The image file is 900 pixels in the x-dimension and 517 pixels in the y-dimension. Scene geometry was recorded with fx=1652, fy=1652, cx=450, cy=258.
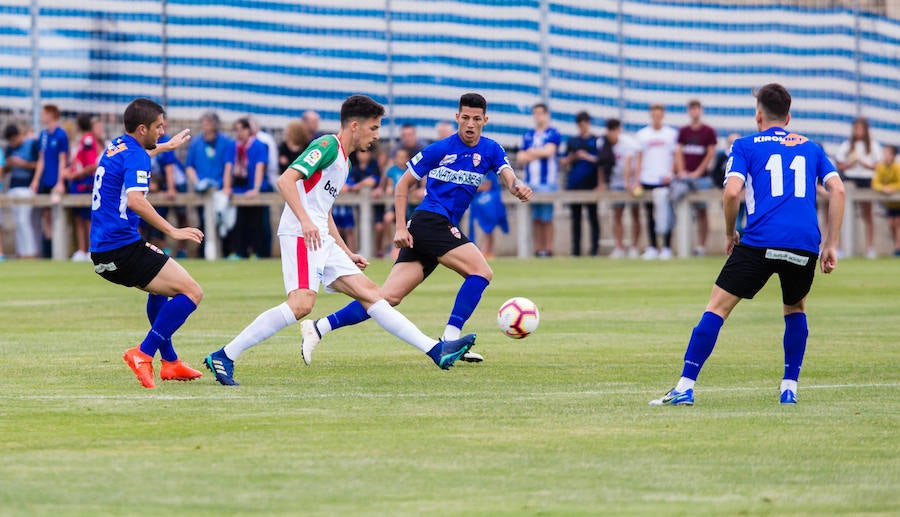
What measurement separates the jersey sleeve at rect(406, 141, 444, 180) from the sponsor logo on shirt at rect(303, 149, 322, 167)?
1.99m

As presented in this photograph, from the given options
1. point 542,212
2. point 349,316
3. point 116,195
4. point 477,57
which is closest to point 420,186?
point 542,212

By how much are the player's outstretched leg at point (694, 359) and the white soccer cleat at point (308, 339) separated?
119 inches

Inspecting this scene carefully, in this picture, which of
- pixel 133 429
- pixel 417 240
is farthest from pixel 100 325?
pixel 133 429

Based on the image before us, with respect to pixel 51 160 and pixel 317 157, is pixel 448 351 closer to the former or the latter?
pixel 317 157

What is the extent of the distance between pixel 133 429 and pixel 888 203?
789 inches

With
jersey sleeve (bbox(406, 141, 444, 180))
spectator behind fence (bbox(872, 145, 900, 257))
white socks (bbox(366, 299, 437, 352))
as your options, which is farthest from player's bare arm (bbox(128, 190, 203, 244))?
spectator behind fence (bbox(872, 145, 900, 257))

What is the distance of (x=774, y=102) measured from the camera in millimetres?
9109

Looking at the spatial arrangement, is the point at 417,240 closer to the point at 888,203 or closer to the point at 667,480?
the point at 667,480

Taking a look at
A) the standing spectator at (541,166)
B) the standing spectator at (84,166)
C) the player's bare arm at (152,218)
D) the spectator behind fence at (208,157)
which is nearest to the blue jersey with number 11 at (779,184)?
the player's bare arm at (152,218)

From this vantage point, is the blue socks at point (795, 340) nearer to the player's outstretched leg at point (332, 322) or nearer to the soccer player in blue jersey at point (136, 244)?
the player's outstretched leg at point (332, 322)

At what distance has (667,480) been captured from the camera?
6.53 metres

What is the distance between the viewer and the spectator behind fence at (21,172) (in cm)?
2720

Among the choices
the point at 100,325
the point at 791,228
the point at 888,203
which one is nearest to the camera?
the point at 791,228

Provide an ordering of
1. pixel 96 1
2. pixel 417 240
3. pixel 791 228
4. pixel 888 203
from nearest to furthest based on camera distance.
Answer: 1. pixel 791 228
2. pixel 417 240
3. pixel 888 203
4. pixel 96 1
